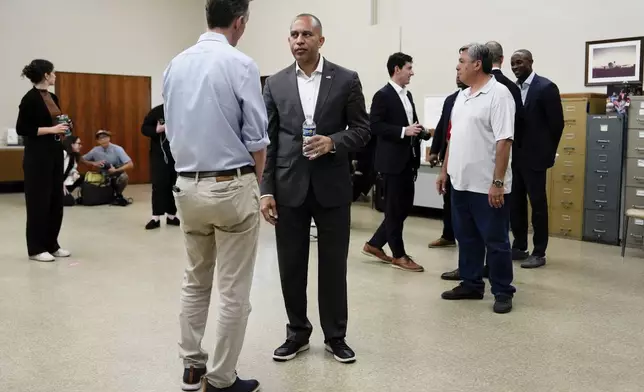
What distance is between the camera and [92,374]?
9.60 ft

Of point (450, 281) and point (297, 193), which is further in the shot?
point (450, 281)

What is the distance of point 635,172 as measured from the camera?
607 centimetres

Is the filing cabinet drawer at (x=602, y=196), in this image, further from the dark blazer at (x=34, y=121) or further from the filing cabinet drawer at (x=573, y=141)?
the dark blazer at (x=34, y=121)

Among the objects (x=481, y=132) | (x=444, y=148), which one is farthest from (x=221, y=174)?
(x=444, y=148)

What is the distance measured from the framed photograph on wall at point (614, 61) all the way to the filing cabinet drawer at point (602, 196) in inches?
47.7

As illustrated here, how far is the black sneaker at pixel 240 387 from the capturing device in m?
2.59

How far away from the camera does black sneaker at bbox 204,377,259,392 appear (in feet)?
8.50

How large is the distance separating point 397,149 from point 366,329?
1.70m

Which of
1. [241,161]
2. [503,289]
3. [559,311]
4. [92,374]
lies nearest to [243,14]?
[241,161]

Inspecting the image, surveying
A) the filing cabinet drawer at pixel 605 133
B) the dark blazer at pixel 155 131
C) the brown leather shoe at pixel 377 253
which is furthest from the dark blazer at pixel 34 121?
the filing cabinet drawer at pixel 605 133

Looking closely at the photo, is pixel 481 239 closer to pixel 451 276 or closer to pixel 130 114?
pixel 451 276

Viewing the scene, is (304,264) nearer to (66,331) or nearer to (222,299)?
(222,299)

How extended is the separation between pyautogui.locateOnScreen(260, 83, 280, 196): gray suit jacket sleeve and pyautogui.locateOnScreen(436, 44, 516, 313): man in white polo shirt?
1.33 m

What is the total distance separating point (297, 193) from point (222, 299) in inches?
26.3
